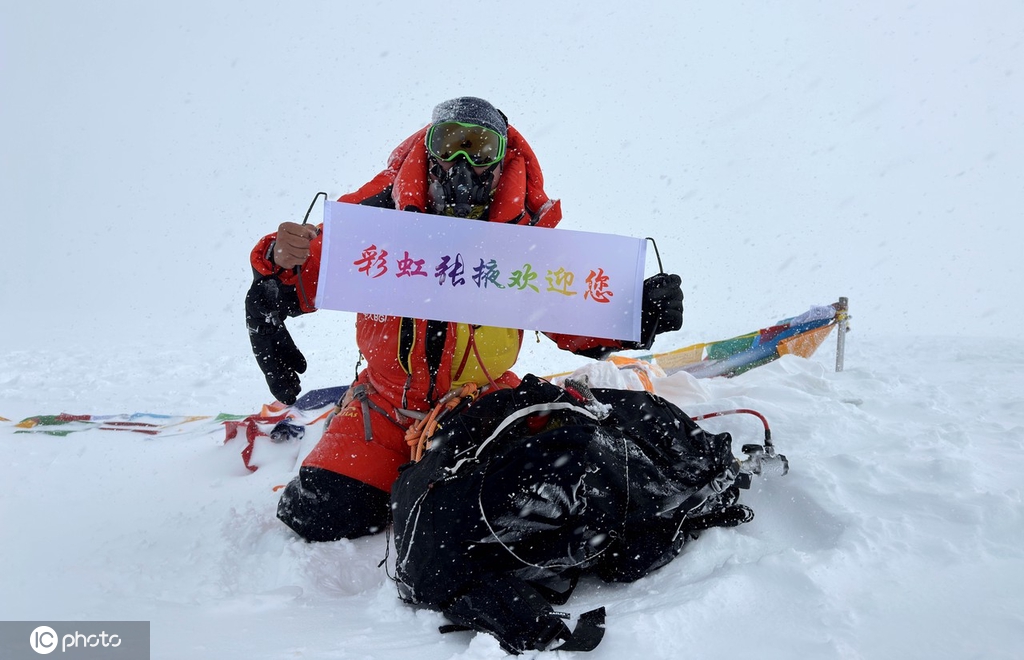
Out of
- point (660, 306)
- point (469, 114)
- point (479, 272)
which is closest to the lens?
point (479, 272)

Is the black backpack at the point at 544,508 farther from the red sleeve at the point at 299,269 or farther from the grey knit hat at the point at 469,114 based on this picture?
the grey knit hat at the point at 469,114

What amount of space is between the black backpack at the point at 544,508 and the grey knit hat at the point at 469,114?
111 cm

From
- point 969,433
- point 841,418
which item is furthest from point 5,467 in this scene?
point 969,433

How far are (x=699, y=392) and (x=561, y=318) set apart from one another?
4.35 ft

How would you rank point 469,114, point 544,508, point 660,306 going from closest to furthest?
point 544,508 < point 660,306 < point 469,114

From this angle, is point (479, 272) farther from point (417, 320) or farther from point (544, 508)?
point (544, 508)

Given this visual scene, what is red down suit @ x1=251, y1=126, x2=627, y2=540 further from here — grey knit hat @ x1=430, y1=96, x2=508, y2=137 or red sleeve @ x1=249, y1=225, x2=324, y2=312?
grey knit hat @ x1=430, y1=96, x2=508, y2=137

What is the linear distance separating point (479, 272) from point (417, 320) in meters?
Result: 0.41

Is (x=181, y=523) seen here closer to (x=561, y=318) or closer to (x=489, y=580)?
(x=489, y=580)

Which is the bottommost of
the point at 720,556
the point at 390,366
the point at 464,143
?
the point at 720,556

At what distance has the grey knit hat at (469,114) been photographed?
97.8 inches

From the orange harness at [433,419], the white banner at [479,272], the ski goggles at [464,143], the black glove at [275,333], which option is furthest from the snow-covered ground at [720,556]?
the ski goggles at [464,143]

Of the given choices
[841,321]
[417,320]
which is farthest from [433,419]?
[841,321]

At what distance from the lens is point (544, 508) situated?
173 centimetres
